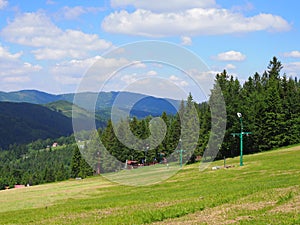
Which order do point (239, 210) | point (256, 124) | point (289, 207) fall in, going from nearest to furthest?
point (289, 207) < point (239, 210) < point (256, 124)

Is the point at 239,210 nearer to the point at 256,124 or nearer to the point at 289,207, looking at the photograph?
the point at 289,207

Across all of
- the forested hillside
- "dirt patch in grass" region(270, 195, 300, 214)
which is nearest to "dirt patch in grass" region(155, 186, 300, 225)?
"dirt patch in grass" region(270, 195, 300, 214)

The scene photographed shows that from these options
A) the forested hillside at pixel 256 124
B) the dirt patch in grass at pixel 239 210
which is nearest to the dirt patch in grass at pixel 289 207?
the dirt patch in grass at pixel 239 210

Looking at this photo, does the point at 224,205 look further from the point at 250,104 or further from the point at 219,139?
the point at 250,104

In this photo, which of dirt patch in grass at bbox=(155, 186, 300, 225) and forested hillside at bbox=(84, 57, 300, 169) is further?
forested hillside at bbox=(84, 57, 300, 169)

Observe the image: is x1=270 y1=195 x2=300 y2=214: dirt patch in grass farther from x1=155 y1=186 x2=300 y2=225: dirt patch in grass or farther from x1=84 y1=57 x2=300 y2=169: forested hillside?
x1=84 y1=57 x2=300 y2=169: forested hillside

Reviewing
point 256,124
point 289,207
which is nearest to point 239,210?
point 289,207

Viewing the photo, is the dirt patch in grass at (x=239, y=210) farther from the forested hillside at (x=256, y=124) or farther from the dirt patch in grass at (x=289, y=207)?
the forested hillside at (x=256, y=124)

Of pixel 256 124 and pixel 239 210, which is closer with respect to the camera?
pixel 239 210

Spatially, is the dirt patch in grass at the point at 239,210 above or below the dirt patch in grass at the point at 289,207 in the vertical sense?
below

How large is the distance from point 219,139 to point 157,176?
1247 inches

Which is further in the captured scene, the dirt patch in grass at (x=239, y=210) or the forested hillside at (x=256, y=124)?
the forested hillside at (x=256, y=124)

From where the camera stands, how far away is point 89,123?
3014 cm

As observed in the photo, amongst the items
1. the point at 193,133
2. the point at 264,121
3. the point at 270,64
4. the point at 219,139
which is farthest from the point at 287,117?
the point at 270,64
